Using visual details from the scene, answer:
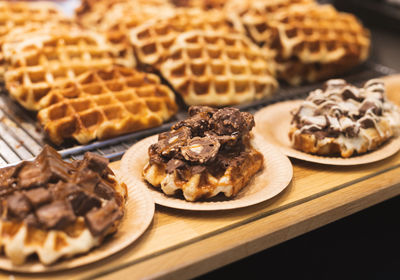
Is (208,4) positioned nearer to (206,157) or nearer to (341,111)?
(341,111)

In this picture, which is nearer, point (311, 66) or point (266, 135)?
point (266, 135)

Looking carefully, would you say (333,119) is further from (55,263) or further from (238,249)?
(55,263)

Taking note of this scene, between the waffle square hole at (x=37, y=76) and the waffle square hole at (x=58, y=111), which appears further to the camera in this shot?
the waffle square hole at (x=37, y=76)

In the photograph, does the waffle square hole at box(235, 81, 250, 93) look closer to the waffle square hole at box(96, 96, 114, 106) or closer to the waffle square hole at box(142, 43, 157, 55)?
the waffle square hole at box(142, 43, 157, 55)

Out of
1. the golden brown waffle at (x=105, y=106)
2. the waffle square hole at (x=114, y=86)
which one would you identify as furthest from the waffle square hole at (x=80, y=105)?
the waffle square hole at (x=114, y=86)

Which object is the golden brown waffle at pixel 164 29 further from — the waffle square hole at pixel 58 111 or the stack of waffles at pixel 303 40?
the waffle square hole at pixel 58 111

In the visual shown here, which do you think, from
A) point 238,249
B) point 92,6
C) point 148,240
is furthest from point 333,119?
point 92,6

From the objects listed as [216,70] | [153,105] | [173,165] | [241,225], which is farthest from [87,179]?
[216,70]
